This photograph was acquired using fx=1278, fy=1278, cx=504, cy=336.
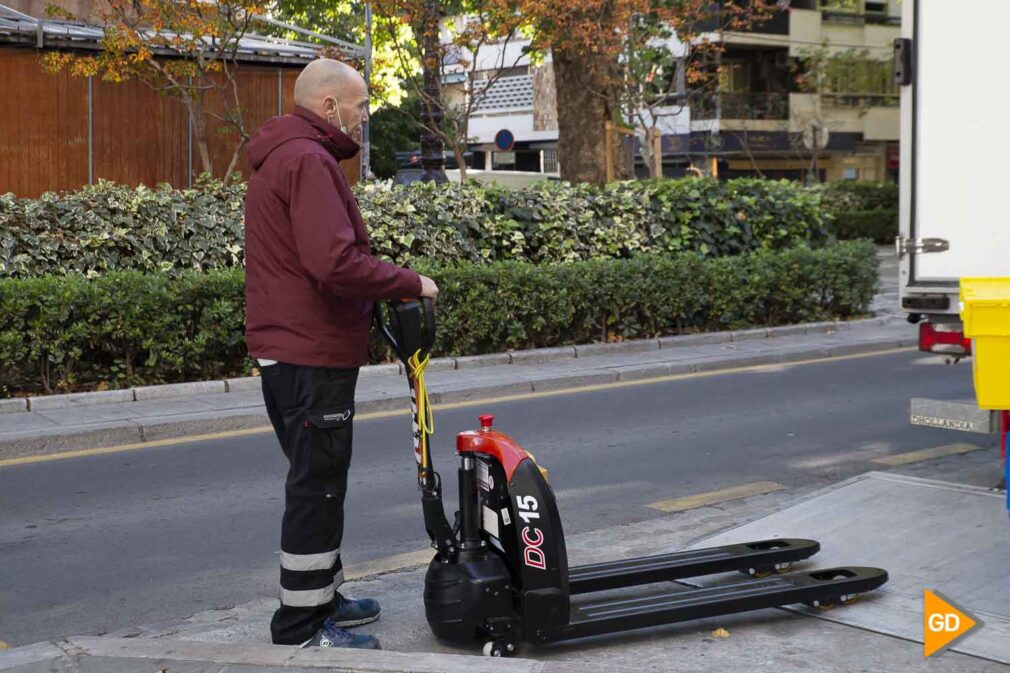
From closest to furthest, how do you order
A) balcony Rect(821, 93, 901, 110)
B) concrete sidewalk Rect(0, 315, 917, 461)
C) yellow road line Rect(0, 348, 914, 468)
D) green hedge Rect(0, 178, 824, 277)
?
yellow road line Rect(0, 348, 914, 468), concrete sidewalk Rect(0, 315, 917, 461), green hedge Rect(0, 178, 824, 277), balcony Rect(821, 93, 901, 110)

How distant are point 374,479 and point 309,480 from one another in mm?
3571

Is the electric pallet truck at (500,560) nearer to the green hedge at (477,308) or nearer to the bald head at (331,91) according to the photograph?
the bald head at (331,91)

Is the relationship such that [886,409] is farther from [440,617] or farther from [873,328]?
[440,617]

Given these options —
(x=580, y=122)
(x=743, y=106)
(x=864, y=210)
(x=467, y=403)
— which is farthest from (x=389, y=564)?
(x=743, y=106)

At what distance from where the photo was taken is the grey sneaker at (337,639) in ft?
15.0

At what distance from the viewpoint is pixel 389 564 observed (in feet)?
20.3

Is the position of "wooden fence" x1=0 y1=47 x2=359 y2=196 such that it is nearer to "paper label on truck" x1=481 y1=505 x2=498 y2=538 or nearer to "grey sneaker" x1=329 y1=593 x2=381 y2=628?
"grey sneaker" x1=329 y1=593 x2=381 y2=628

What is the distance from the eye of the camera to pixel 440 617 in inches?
184

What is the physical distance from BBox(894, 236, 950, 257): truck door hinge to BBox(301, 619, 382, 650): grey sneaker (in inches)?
171

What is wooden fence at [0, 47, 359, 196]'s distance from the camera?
1606 centimetres

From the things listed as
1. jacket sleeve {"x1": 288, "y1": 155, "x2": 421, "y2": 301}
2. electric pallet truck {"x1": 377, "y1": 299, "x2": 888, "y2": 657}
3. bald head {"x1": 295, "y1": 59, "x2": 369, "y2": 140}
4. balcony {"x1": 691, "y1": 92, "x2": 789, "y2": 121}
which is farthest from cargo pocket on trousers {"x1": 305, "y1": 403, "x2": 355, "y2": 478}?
balcony {"x1": 691, "y1": 92, "x2": 789, "y2": 121}

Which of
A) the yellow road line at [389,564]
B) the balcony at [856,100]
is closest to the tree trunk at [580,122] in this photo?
the yellow road line at [389,564]

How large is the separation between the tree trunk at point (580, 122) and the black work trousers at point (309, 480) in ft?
45.8

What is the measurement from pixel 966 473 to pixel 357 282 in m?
5.05
